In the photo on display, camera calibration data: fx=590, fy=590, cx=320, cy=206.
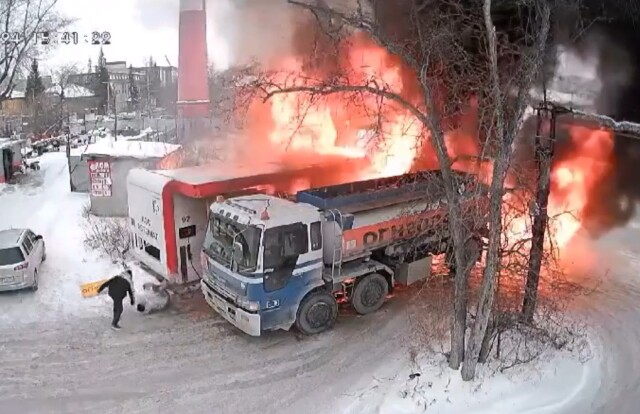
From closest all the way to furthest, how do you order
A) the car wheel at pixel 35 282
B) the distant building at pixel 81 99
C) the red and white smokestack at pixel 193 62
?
the car wheel at pixel 35 282 < the red and white smokestack at pixel 193 62 < the distant building at pixel 81 99

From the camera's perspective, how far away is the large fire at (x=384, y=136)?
13680 mm

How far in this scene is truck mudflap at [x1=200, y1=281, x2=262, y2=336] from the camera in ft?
30.2

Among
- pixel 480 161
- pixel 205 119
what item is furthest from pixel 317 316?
pixel 205 119

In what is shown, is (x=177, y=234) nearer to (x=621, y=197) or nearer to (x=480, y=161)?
(x=480, y=161)

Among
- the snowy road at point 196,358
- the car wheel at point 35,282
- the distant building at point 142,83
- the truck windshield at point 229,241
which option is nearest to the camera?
the snowy road at point 196,358

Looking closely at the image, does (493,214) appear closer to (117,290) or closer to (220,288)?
(220,288)

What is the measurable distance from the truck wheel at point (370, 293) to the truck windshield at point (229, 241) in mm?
2305

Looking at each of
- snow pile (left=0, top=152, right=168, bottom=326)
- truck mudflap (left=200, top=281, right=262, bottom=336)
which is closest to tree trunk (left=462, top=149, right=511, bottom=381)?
truck mudflap (left=200, top=281, right=262, bottom=336)

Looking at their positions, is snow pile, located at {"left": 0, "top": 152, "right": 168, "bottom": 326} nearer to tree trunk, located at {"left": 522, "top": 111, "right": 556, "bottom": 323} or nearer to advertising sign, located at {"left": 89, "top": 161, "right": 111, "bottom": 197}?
advertising sign, located at {"left": 89, "top": 161, "right": 111, "bottom": 197}

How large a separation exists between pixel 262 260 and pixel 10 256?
5.98 metres

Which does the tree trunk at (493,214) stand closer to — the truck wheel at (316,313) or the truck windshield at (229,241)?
the truck wheel at (316,313)

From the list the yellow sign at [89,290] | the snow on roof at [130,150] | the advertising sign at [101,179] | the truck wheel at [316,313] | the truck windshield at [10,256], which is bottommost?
the yellow sign at [89,290]

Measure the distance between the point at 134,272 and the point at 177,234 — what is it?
8.42 feet

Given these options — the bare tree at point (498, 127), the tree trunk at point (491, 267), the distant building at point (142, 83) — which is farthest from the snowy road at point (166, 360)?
the distant building at point (142, 83)
